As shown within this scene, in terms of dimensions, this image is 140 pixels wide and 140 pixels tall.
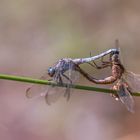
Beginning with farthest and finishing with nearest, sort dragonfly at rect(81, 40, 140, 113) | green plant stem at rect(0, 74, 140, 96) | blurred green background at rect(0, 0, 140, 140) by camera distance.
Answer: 1. blurred green background at rect(0, 0, 140, 140)
2. dragonfly at rect(81, 40, 140, 113)
3. green plant stem at rect(0, 74, 140, 96)

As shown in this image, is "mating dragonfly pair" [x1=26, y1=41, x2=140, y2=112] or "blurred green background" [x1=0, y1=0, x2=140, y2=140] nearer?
"mating dragonfly pair" [x1=26, y1=41, x2=140, y2=112]

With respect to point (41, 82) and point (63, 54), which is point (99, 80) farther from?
point (63, 54)

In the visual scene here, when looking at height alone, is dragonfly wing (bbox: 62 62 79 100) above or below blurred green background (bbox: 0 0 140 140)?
above

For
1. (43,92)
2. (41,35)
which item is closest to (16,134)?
(41,35)

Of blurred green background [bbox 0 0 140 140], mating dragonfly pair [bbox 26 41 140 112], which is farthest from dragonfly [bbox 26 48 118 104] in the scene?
blurred green background [bbox 0 0 140 140]

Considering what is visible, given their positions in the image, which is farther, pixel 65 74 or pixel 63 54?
pixel 63 54

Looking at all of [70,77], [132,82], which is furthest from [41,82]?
[132,82]

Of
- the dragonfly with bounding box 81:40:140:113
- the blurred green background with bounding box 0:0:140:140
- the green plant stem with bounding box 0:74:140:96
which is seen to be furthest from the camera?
the blurred green background with bounding box 0:0:140:140

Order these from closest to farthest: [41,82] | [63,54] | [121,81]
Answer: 1. [41,82]
2. [121,81]
3. [63,54]

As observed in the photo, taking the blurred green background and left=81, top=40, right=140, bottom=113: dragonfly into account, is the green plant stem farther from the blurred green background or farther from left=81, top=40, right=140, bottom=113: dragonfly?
the blurred green background
